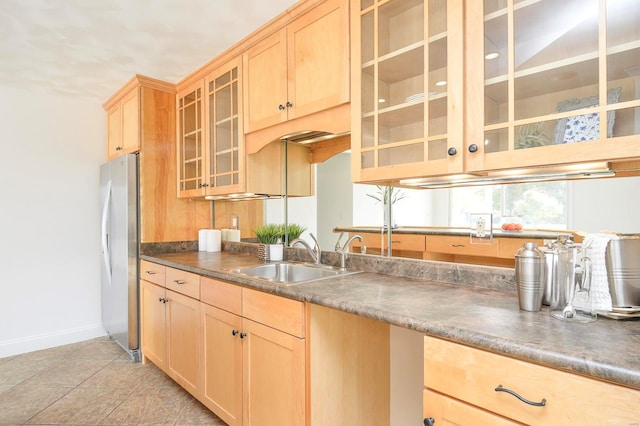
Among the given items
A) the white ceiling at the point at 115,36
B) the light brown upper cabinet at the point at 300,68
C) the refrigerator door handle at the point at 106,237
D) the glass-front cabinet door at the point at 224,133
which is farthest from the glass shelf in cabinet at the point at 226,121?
the refrigerator door handle at the point at 106,237

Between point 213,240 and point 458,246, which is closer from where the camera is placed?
point 458,246

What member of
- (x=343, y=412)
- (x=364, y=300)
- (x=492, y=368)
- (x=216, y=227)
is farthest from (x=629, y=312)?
(x=216, y=227)

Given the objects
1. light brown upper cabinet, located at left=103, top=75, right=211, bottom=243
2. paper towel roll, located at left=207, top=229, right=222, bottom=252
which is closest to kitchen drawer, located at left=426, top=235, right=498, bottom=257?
paper towel roll, located at left=207, top=229, right=222, bottom=252

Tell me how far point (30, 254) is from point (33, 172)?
2.40 feet

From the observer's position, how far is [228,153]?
261cm

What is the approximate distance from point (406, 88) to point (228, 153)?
1.49m

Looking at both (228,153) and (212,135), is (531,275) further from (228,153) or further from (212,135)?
(212,135)

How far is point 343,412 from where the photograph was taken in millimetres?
1615

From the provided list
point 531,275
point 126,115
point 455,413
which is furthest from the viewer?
point 126,115

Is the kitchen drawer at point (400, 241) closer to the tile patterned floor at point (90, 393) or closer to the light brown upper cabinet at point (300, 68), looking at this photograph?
the light brown upper cabinet at point (300, 68)

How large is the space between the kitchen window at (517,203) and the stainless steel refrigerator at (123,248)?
2.44 m

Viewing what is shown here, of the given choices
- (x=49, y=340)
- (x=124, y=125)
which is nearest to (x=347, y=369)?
(x=124, y=125)

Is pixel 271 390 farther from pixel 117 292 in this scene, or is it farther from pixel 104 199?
pixel 104 199

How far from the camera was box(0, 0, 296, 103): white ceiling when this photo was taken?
1972 mm
